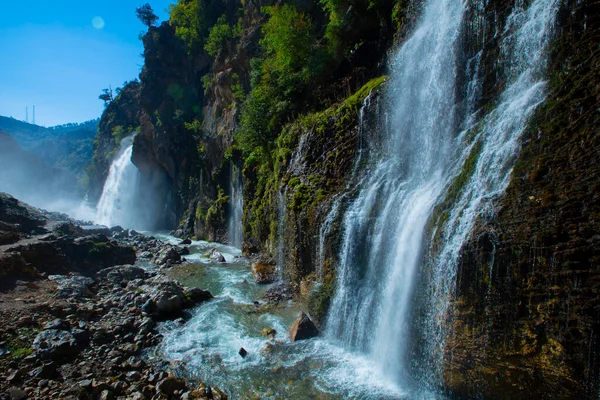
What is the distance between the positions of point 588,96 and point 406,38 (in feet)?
26.5

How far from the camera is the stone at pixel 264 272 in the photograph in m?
15.0

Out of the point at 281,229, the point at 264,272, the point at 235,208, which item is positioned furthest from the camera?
the point at 235,208

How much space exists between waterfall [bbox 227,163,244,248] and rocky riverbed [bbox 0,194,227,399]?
7.50 m

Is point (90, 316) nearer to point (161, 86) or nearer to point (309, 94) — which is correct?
point (309, 94)

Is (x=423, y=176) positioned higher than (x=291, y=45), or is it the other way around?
(x=291, y=45)

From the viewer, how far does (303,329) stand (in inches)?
375

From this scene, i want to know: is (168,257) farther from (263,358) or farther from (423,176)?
(423,176)

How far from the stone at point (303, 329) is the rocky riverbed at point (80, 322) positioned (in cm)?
285

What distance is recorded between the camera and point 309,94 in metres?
17.7

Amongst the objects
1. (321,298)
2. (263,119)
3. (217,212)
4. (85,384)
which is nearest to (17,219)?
(217,212)

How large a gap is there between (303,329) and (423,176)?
555cm

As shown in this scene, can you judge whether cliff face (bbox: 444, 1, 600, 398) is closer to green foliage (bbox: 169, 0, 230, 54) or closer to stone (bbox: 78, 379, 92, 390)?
stone (bbox: 78, 379, 92, 390)

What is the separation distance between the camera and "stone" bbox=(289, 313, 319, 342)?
371 inches

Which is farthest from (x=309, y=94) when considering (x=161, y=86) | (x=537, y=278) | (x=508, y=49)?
(x=161, y=86)
